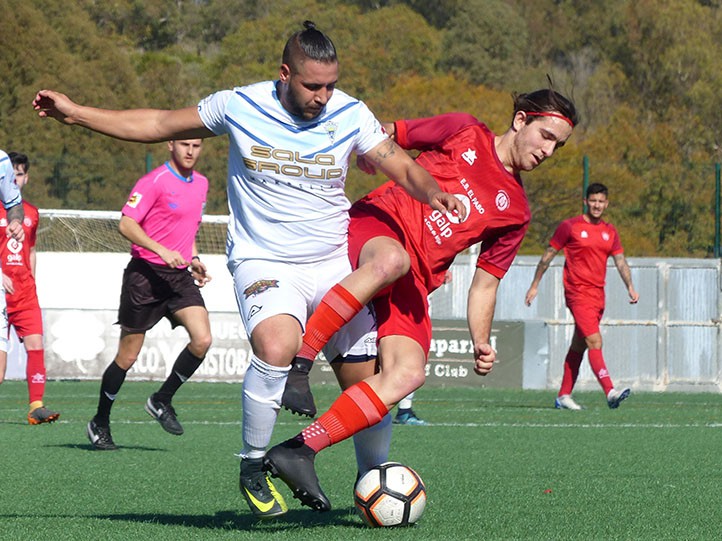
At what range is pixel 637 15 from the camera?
2425 inches

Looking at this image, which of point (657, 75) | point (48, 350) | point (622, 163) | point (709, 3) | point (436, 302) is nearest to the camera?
point (48, 350)

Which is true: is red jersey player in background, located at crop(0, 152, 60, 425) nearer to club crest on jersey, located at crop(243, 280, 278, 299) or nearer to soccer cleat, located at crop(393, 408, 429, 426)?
soccer cleat, located at crop(393, 408, 429, 426)

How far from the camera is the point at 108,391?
9234 millimetres

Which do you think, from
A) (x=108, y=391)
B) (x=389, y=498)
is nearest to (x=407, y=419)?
(x=108, y=391)

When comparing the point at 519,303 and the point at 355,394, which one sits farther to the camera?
the point at 519,303

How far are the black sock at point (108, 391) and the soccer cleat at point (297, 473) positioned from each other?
13.3 feet

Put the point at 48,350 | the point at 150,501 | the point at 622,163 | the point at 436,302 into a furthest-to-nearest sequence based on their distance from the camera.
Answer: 1. the point at 622,163
2. the point at 436,302
3. the point at 48,350
4. the point at 150,501

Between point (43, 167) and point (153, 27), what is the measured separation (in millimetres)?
47176

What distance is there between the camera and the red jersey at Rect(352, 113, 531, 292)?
6168mm

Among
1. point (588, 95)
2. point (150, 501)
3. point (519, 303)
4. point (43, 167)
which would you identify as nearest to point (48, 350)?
point (43, 167)

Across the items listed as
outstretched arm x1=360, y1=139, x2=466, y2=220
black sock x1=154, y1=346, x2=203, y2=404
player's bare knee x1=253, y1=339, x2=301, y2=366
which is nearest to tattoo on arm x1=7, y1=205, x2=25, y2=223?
black sock x1=154, y1=346, x2=203, y2=404

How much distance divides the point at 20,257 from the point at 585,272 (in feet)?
19.9

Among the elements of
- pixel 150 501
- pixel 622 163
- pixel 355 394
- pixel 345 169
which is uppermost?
pixel 622 163

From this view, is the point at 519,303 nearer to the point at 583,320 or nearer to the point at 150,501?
the point at 583,320
